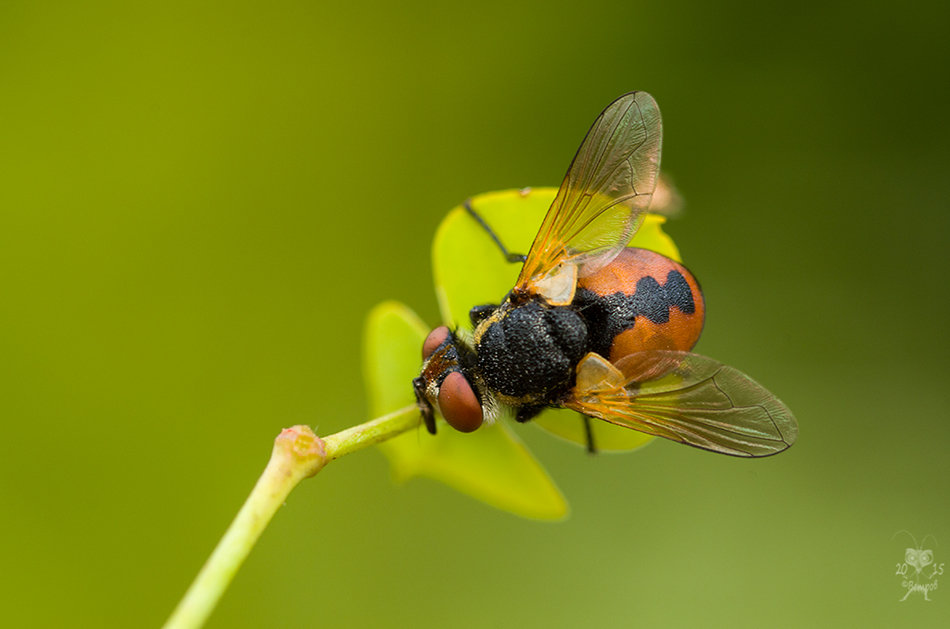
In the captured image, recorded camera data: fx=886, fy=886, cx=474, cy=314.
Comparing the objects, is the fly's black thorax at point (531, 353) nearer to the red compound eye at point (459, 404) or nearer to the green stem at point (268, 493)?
the red compound eye at point (459, 404)

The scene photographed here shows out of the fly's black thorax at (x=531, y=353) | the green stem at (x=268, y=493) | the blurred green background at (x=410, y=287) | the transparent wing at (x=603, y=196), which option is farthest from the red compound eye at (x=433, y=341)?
the blurred green background at (x=410, y=287)

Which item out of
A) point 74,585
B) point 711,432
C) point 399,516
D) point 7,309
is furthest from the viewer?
point 399,516

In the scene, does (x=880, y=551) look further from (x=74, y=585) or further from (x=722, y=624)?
(x=74, y=585)

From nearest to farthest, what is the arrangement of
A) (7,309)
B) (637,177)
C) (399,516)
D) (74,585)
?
1. (637,177)
2. (74,585)
3. (7,309)
4. (399,516)

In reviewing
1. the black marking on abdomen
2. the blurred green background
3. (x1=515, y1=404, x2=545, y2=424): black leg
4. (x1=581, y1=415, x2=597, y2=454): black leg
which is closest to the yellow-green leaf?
(x1=515, y1=404, x2=545, y2=424): black leg

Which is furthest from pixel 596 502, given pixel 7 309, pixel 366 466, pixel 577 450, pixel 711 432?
pixel 7 309

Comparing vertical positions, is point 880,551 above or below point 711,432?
below

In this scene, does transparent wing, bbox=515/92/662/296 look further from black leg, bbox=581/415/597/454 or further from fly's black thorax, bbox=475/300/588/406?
black leg, bbox=581/415/597/454
